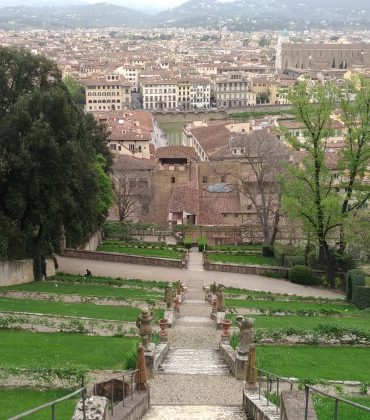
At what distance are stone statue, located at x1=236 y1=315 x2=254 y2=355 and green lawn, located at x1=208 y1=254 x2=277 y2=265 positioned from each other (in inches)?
917

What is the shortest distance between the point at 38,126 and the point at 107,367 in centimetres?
1402

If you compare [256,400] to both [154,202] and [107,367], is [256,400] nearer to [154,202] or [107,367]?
[107,367]

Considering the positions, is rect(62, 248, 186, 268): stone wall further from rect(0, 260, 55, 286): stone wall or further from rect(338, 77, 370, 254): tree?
rect(338, 77, 370, 254): tree

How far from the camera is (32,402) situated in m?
13.1

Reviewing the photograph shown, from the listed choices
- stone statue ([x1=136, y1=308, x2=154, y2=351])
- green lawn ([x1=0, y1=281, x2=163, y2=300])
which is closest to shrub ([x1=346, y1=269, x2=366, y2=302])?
green lawn ([x1=0, y1=281, x2=163, y2=300])

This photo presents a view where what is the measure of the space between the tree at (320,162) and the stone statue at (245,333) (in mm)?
16960

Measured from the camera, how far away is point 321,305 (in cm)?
2842

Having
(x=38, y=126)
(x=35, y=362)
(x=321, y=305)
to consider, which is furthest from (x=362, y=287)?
(x=35, y=362)

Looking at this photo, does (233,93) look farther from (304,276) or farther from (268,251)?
(304,276)

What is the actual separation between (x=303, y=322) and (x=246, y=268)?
14042mm

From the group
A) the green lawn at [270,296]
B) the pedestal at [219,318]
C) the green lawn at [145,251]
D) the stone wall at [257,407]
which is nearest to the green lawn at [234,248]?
the green lawn at [145,251]

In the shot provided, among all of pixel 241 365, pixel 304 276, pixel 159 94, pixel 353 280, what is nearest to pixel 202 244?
pixel 304 276

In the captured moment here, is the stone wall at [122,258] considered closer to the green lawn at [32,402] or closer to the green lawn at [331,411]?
the green lawn at [32,402]

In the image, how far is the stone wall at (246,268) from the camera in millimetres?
36281
